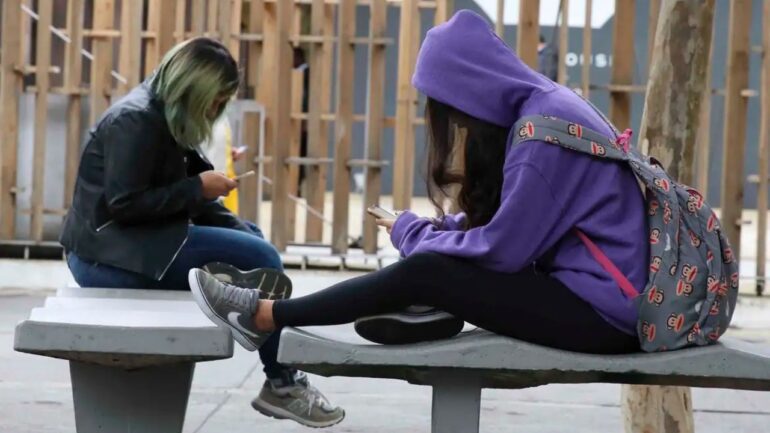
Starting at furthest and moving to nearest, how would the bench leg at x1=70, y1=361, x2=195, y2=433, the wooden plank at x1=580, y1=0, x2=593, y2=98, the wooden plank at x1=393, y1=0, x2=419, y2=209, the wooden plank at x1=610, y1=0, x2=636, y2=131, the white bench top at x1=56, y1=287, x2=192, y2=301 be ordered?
the wooden plank at x1=393, y1=0, x2=419, y2=209 < the wooden plank at x1=580, y1=0, x2=593, y2=98 < the wooden plank at x1=610, y1=0, x2=636, y2=131 < the white bench top at x1=56, y1=287, x2=192, y2=301 < the bench leg at x1=70, y1=361, x2=195, y2=433

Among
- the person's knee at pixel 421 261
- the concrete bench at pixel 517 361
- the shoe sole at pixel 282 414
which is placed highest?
the person's knee at pixel 421 261

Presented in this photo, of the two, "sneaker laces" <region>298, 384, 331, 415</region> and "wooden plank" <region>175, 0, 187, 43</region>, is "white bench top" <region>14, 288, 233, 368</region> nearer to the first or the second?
"sneaker laces" <region>298, 384, 331, 415</region>

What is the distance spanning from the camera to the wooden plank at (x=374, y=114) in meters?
11.0

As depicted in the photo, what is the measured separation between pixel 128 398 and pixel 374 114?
7159mm

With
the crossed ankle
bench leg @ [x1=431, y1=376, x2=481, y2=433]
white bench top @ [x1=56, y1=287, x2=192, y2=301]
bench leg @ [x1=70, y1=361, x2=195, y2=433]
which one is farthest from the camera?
white bench top @ [x1=56, y1=287, x2=192, y2=301]

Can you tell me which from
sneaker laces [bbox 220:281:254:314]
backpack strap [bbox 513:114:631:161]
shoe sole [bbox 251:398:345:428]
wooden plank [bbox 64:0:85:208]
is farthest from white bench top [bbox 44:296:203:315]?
wooden plank [bbox 64:0:85:208]

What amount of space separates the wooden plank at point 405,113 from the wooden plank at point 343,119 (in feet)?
1.28

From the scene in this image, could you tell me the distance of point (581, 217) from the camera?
3539 mm

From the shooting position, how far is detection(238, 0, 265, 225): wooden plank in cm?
1136

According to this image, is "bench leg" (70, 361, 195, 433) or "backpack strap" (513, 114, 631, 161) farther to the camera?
"bench leg" (70, 361, 195, 433)

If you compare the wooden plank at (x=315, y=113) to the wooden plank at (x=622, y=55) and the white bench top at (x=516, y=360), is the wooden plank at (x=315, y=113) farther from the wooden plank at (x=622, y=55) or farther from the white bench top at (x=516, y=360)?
the white bench top at (x=516, y=360)

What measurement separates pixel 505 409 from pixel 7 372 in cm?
234

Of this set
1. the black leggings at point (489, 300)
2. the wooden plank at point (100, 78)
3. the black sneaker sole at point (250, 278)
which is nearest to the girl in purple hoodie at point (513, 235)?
the black leggings at point (489, 300)

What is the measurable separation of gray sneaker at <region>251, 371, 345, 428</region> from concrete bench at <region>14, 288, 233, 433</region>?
50cm
